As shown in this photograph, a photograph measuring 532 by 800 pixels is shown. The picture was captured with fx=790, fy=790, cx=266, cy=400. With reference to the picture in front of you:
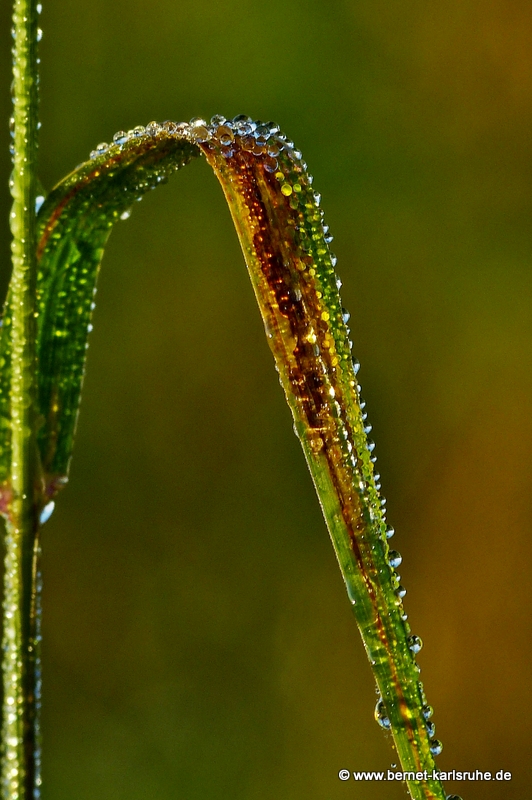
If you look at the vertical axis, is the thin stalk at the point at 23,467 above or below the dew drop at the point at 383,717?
above

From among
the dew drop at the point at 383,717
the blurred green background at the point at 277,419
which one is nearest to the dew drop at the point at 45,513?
the dew drop at the point at 383,717

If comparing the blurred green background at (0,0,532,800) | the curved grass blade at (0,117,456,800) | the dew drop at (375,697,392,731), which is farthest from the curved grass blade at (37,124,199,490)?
the blurred green background at (0,0,532,800)

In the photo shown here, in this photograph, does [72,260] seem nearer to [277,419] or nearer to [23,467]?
[23,467]

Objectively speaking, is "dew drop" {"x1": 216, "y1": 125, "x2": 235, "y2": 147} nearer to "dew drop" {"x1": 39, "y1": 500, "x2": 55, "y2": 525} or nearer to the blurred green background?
"dew drop" {"x1": 39, "y1": 500, "x2": 55, "y2": 525}

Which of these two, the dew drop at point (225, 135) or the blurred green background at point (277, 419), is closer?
the dew drop at point (225, 135)

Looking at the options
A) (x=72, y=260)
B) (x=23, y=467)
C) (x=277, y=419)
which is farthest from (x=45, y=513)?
(x=277, y=419)

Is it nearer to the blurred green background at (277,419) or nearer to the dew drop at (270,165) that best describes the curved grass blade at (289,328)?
the dew drop at (270,165)

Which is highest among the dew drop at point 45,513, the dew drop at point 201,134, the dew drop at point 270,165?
the dew drop at point 201,134
